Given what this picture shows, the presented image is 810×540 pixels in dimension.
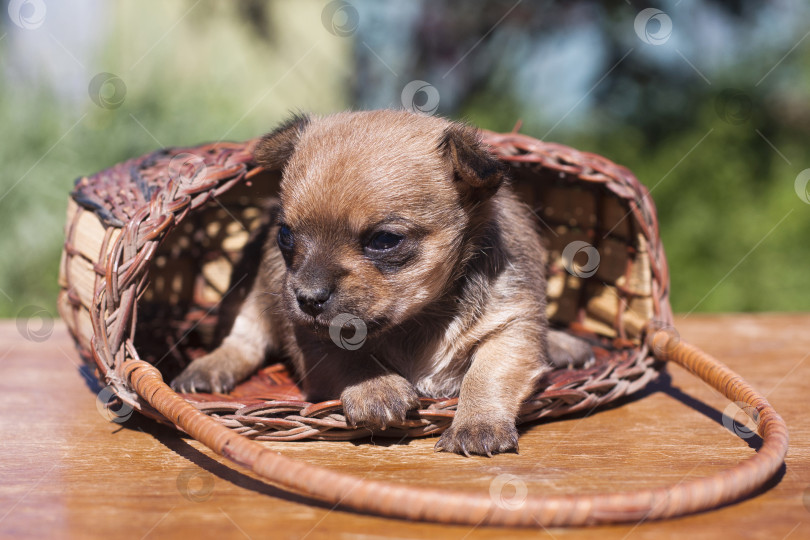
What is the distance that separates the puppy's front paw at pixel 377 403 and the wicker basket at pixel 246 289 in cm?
6

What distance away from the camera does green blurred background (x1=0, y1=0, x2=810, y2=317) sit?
6.60 m

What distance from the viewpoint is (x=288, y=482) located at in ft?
6.89

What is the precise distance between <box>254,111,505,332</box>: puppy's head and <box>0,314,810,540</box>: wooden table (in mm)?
546

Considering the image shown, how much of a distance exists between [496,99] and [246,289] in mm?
4185

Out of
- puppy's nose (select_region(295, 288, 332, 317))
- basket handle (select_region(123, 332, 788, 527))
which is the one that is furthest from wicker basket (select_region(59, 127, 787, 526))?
puppy's nose (select_region(295, 288, 332, 317))

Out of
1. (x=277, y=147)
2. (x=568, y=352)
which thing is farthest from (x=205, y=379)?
(x=568, y=352)

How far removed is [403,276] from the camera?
2.74m

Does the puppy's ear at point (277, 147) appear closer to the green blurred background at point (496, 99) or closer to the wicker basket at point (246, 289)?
the wicker basket at point (246, 289)

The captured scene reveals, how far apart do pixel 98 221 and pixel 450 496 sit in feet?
6.80

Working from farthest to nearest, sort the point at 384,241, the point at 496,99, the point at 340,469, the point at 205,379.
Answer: the point at 496,99 → the point at 205,379 → the point at 384,241 → the point at 340,469

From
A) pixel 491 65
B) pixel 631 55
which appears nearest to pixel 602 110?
pixel 631 55

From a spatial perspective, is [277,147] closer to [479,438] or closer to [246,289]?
[246,289]

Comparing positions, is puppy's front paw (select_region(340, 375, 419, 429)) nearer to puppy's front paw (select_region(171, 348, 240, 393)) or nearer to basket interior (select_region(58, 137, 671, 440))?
basket interior (select_region(58, 137, 671, 440))

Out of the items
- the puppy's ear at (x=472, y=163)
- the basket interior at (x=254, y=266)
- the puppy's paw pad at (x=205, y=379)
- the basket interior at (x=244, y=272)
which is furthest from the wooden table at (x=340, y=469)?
the puppy's ear at (x=472, y=163)
